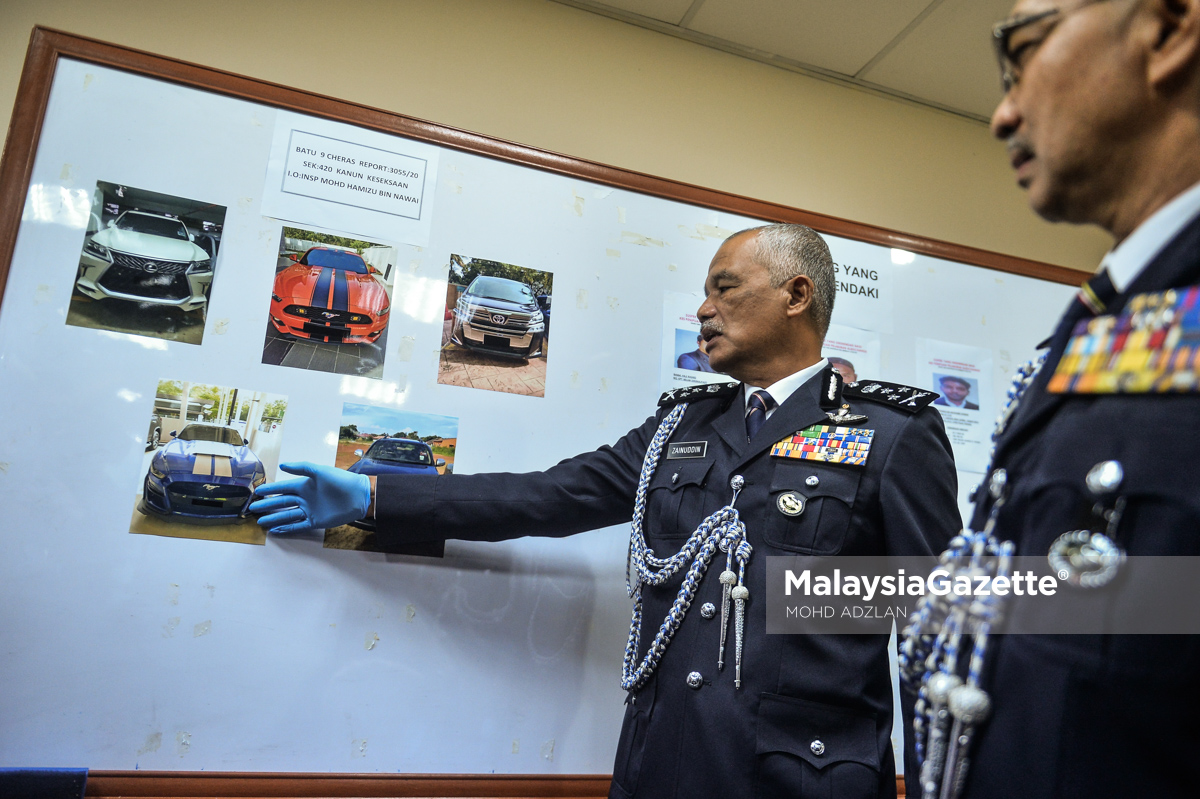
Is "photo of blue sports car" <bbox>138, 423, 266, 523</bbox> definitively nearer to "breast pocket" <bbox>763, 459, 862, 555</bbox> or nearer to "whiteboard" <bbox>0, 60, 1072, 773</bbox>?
"whiteboard" <bbox>0, 60, 1072, 773</bbox>

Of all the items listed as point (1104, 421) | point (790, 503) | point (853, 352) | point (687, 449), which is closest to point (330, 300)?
point (687, 449)

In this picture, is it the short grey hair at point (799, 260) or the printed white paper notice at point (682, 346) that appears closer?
the short grey hair at point (799, 260)

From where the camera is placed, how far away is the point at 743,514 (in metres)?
1.45

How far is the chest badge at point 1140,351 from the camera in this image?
0.61m

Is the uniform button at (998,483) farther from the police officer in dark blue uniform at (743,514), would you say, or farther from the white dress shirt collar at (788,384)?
the white dress shirt collar at (788,384)

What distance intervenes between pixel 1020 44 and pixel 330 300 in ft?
4.62

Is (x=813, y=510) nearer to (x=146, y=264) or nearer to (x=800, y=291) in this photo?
(x=800, y=291)

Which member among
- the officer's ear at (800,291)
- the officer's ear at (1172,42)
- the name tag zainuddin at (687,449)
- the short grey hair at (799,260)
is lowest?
the name tag zainuddin at (687,449)

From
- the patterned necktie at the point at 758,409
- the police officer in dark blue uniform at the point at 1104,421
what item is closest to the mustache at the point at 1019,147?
the police officer in dark blue uniform at the point at 1104,421

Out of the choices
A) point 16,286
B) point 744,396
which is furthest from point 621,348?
point 16,286

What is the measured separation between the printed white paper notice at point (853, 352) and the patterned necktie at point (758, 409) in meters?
0.61

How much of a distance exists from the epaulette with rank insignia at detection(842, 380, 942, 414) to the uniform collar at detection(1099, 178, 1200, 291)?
784 millimetres

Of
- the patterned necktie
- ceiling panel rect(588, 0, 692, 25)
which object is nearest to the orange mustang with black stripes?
the patterned necktie

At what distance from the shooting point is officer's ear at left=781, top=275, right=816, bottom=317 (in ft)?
5.60
